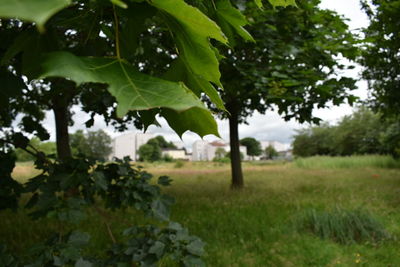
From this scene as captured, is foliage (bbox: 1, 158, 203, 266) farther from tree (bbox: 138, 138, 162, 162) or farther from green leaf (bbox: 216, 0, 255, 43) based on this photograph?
tree (bbox: 138, 138, 162, 162)

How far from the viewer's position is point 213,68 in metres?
0.59

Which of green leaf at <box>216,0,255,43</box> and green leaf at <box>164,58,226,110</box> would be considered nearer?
green leaf at <box>164,58,226,110</box>

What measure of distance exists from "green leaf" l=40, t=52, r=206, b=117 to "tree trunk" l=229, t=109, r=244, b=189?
9.40 metres

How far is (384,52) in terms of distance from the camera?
711cm

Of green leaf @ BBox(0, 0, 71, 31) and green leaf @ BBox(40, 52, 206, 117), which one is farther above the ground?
green leaf @ BBox(0, 0, 71, 31)

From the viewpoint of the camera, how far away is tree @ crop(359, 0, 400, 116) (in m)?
5.71

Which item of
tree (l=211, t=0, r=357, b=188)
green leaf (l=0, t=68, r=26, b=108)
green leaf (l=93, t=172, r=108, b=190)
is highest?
tree (l=211, t=0, r=357, b=188)

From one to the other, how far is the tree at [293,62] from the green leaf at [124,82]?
2368 mm

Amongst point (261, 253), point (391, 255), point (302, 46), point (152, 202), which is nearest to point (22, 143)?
point (152, 202)

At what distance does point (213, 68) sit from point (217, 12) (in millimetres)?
325

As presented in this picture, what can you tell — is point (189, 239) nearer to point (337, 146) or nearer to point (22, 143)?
point (22, 143)

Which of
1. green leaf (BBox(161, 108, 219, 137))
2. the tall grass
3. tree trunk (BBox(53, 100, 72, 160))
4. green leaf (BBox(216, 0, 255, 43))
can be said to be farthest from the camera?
the tall grass

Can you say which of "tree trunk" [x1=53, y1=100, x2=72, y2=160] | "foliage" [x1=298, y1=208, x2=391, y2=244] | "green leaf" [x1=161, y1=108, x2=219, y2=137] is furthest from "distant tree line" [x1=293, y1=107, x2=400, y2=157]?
"green leaf" [x1=161, y1=108, x2=219, y2=137]

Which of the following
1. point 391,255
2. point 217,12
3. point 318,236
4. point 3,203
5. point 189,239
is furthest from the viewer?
point 318,236
